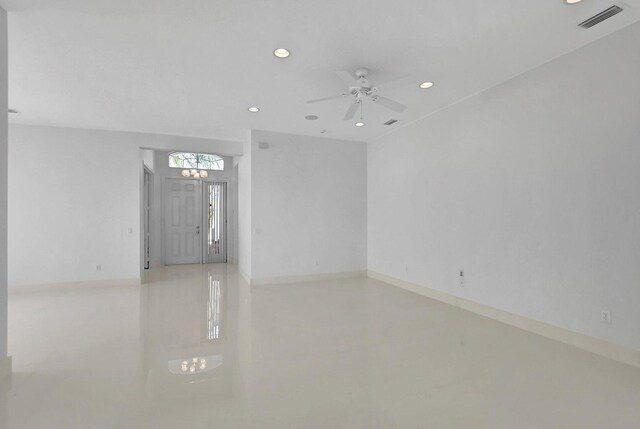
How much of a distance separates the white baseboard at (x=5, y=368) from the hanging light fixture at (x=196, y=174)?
21.9 feet

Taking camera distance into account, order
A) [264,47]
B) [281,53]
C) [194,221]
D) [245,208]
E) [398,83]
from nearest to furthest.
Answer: [264,47]
[281,53]
[398,83]
[245,208]
[194,221]

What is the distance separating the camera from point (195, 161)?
9.10 meters

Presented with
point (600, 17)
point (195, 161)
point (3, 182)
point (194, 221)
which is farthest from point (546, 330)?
point (195, 161)

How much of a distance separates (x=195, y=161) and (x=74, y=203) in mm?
3607

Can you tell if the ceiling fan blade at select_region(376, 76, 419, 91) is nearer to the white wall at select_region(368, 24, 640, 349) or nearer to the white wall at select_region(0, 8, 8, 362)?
the white wall at select_region(368, 24, 640, 349)

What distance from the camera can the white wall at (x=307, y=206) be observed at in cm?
616

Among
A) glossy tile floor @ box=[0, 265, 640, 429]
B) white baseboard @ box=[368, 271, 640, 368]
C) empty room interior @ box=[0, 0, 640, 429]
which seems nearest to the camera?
glossy tile floor @ box=[0, 265, 640, 429]

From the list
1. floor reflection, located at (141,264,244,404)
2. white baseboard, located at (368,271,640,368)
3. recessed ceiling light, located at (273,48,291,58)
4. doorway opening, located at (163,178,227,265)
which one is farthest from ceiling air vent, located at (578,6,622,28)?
doorway opening, located at (163,178,227,265)

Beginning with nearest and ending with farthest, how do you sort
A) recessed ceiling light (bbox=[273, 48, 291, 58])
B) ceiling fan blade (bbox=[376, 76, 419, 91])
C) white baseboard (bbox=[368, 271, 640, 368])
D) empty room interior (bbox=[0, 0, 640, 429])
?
empty room interior (bbox=[0, 0, 640, 429]) < white baseboard (bbox=[368, 271, 640, 368]) < recessed ceiling light (bbox=[273, 48, 291, 58]) < ceiling fan blade (bbox=[376, 76, 419, 91])

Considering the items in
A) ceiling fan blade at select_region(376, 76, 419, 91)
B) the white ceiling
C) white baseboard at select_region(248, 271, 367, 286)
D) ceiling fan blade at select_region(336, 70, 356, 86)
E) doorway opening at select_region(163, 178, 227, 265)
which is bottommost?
white baseboard at select_region(248, 271, 367, 286)

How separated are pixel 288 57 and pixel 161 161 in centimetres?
667

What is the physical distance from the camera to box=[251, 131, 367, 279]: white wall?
20.2ft

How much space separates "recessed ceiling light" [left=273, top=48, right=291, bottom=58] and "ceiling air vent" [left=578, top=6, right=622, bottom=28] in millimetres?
2641

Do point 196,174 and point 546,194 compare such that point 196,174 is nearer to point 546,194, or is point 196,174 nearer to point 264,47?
point 264,47
